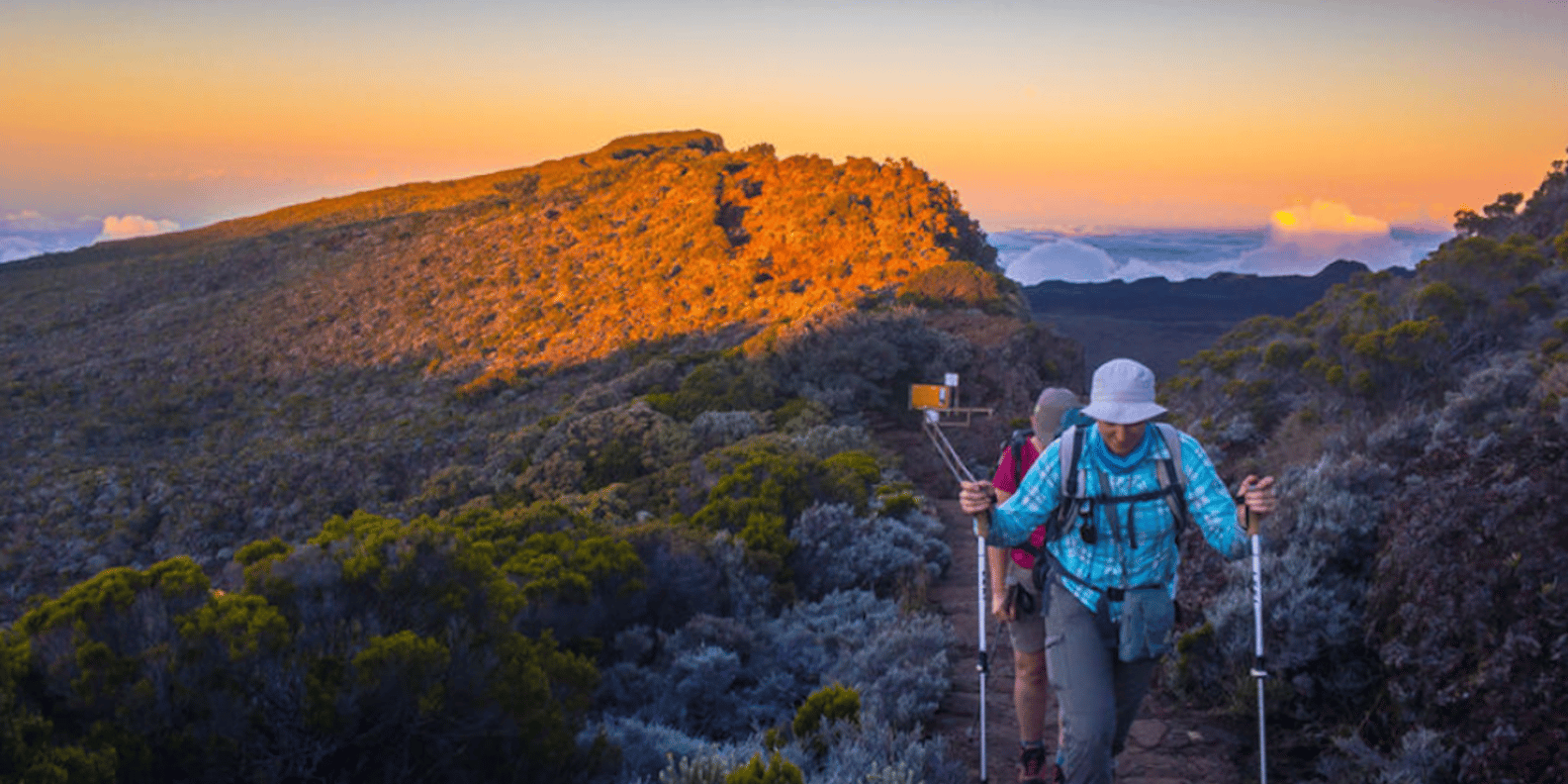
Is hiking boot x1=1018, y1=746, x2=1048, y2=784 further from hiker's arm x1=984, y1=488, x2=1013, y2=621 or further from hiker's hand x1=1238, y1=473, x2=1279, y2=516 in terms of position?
hiker's hand x1=1238, y1=473, x2=1279, y2=516

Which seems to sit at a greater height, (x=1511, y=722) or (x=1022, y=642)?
(x=1022, y=642)

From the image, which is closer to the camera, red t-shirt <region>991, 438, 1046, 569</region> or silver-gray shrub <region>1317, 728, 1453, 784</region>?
red t-shirt <region>991, 438, 1046, 569</region>

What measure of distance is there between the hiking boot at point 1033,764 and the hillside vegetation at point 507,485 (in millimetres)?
471

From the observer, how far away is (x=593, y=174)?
5603cm

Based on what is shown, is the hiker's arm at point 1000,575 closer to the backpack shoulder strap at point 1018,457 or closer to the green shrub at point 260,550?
the backpack shoulder strap at point 1018,457

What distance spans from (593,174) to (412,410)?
30.4 metres

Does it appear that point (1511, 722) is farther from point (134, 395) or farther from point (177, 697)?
point (134, 395)

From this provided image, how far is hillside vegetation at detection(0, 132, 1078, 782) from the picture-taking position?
3.80m

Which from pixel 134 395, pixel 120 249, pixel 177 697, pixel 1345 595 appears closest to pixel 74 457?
pixel 134 395

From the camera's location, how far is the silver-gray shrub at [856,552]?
828 cm

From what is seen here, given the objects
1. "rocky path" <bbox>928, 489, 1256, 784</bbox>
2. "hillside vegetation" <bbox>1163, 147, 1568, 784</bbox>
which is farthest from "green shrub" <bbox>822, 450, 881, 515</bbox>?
"hillside vegetation" <bbox>1163, 147, 1568, 784</bbox>

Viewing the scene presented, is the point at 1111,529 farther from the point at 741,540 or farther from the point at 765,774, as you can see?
the point at 741,540

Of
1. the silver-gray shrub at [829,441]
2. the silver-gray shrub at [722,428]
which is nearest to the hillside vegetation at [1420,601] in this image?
the silver-gray shrub at [829,441]

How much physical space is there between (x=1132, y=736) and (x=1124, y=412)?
2445mm
